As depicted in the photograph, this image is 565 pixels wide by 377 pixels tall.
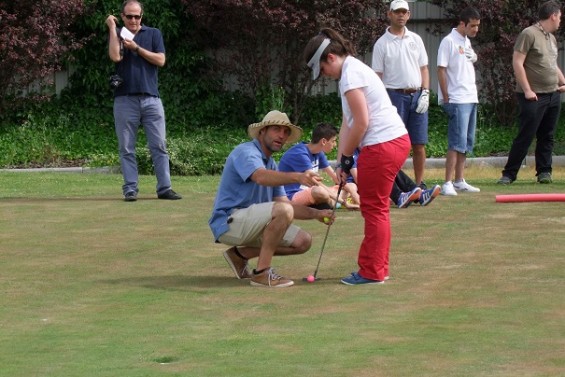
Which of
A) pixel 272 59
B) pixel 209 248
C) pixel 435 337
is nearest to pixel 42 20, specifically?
pixel 272 59

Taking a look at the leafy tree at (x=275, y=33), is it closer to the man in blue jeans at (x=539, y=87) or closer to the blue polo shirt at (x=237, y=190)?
the man in blue jeans at (x=539, y=87)

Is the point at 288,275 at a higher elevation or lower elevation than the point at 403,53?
lower

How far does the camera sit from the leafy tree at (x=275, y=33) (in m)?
21.2

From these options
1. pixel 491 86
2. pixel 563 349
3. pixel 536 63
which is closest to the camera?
pixel 563 349

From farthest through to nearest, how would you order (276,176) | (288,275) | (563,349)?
(288,275)
(276,176)
(563,349)

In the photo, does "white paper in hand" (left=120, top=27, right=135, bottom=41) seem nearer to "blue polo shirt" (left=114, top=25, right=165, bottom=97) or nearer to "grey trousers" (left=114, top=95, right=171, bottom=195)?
"blue polo shirt" (left=114, top=25, right=165, bottom=97)

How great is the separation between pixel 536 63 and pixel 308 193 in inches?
157

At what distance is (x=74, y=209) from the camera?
13.7 metres

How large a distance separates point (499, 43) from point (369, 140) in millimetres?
13152

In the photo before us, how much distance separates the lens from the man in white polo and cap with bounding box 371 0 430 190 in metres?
14.0

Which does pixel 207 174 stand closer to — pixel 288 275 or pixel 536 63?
pixel 536 63

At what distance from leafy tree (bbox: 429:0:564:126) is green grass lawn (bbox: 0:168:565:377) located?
881 centimetres

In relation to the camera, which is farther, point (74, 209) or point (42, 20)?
point (42, 20)

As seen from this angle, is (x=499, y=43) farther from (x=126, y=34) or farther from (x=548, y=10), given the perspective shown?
(x=126, y=34)
